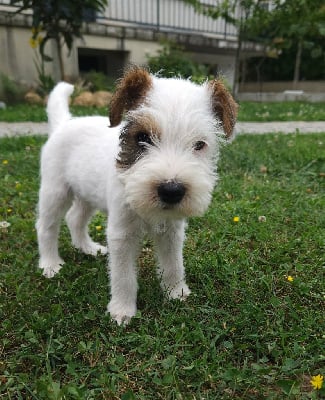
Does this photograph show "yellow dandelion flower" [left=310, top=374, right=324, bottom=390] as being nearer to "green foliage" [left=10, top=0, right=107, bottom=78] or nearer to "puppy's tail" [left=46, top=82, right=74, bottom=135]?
"puppy's tail" [left=46, top=82, right=74, bottom=135]

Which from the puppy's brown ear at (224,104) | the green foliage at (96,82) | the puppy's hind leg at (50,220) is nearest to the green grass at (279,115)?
the green foliage at (96,82)

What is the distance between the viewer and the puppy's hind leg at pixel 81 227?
164 inches

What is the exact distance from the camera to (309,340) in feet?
8.87

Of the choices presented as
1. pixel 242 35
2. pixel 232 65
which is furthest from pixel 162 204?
pixel 232 65

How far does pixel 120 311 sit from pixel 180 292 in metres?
0.49

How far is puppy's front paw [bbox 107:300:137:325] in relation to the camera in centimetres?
299

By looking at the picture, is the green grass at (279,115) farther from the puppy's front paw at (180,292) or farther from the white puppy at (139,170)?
the puppy's front paw at (180,292)

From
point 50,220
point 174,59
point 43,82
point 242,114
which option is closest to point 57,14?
point 43,82

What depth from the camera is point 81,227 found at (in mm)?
4203

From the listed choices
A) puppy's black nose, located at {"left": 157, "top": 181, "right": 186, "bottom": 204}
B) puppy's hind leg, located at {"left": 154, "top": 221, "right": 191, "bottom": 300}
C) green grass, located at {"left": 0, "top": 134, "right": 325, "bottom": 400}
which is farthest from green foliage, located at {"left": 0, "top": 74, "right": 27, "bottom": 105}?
puppy's black nose, located at {"left": 157, "top": 181, "right": 186, "bottom": 204}

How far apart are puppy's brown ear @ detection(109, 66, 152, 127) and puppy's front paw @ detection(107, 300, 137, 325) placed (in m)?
1.24

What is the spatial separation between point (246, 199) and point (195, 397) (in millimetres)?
3003

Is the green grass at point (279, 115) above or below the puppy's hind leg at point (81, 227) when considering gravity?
below

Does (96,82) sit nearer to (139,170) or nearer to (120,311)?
(120,311)
